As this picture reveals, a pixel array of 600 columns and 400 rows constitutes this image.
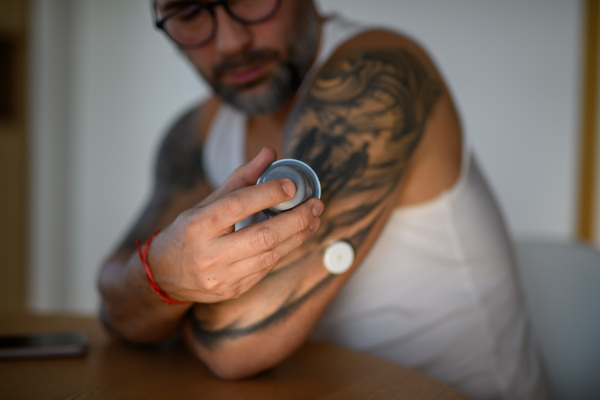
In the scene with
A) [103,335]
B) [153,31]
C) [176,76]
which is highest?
[153,31]

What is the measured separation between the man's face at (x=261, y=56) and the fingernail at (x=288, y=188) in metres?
0.49

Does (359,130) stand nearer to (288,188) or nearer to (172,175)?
(288,188)

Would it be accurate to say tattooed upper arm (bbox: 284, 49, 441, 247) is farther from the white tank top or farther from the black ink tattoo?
the white tank top

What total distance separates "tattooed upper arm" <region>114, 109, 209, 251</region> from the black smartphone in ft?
0.88

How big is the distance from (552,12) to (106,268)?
235 centimetres

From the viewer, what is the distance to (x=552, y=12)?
256 centimetres

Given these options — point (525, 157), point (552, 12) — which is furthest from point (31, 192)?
point (552, 12)

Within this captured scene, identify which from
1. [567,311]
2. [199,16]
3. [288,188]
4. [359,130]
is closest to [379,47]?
[359,130]

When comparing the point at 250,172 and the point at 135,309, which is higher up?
the point at 250,172

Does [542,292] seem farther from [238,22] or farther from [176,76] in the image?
[176,76]

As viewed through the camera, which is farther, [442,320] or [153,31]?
[153,31]

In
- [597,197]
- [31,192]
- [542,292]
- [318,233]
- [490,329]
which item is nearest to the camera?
[318,233]

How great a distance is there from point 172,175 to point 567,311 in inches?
35.8

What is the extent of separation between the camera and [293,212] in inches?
23.7
